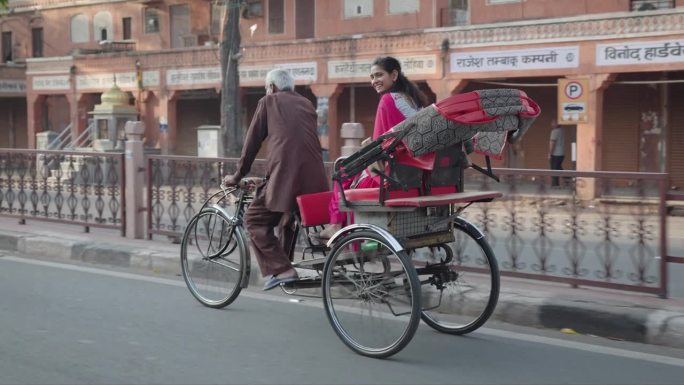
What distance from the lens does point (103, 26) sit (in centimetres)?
3578

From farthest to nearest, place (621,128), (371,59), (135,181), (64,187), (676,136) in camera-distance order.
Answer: (371,59) < (621,128) < (676,136) < (64,187) < (135,181)

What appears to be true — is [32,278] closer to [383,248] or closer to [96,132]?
[383,248]

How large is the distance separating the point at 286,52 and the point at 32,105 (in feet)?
47.3

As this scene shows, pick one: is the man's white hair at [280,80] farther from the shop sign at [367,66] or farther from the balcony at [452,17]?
the balcony at [452,17]

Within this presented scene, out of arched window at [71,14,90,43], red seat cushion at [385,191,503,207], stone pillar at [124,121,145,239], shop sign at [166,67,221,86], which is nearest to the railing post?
red seat cushion at [385,191,503,207]

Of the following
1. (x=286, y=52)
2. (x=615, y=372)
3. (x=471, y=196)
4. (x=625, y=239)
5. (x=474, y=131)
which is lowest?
(x=615, y=372)

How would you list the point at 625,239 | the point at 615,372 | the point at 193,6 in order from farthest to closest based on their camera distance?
1. the point at 193,6
2. the point at 625,239
3. the point at 615,372

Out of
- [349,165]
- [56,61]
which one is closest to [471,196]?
[349,165]

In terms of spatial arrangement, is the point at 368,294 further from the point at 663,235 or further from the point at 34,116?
the point at 34,116

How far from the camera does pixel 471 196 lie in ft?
17.0

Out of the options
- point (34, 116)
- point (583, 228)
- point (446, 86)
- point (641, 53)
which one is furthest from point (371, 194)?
point (34, 116)

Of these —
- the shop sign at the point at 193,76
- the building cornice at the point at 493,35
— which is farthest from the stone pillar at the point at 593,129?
the shop sign at the point at 193,76

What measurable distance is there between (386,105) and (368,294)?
1.27 metres

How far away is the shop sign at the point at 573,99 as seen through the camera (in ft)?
66.0
